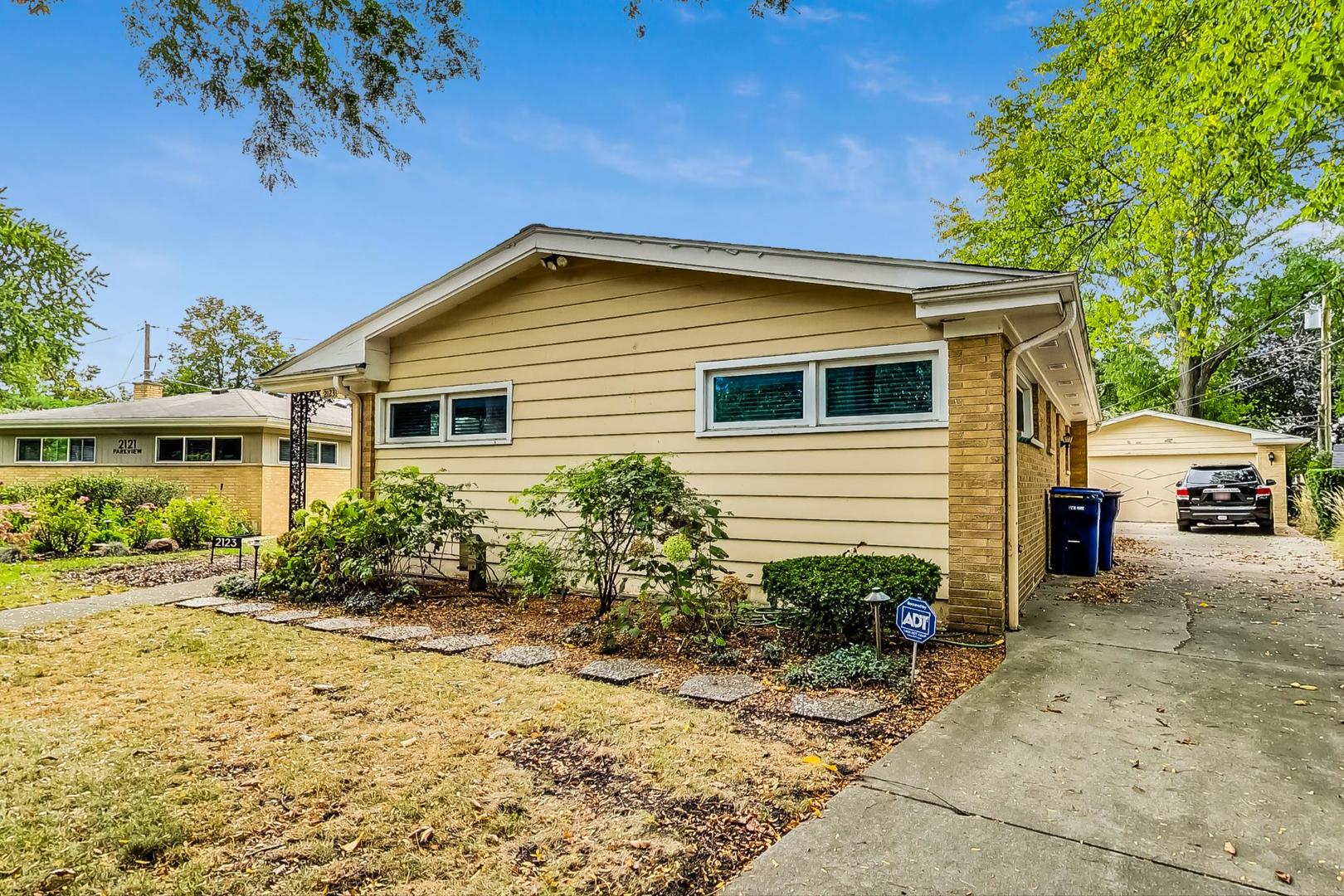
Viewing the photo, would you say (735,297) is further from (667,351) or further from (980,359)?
(980,359)

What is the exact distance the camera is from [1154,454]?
63.2 ft

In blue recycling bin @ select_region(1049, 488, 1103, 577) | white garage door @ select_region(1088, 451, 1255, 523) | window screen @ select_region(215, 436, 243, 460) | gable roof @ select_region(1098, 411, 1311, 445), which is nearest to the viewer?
blue recycling bin @ select_region(1049, 488, 1103, 577)

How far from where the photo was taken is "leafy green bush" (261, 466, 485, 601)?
7.03m

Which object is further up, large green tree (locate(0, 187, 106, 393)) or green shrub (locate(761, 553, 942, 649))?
large green tree (locate(0, 187, 106, 393))

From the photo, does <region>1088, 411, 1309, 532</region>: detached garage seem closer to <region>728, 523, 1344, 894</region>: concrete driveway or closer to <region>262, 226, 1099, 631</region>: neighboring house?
<region>262, 226, 1099, 631</region>: neighboring house

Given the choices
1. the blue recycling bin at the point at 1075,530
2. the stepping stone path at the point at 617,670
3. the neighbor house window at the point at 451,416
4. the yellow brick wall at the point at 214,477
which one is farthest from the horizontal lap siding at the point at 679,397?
the yellow brick wall at the point at 214,477

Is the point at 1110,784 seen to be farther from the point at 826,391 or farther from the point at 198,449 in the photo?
the point at 198,449

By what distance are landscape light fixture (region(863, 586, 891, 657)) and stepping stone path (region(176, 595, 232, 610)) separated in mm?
6534

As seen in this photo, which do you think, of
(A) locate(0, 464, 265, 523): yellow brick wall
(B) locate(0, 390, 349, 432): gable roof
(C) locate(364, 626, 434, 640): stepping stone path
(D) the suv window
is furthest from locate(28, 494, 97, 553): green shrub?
(D) the suv window

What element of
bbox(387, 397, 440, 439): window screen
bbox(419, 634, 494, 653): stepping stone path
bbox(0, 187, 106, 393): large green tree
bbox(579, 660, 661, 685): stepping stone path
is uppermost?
bbox(0, 187, 106, 393): large green tree

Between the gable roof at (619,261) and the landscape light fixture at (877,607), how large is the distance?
7.84 ft

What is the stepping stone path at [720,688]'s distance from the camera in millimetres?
4090

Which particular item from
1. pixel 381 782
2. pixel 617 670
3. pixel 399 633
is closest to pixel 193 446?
pixel 399 633

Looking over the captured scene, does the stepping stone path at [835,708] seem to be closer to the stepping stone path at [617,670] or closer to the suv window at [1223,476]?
the stepping stone path at [617,670]
